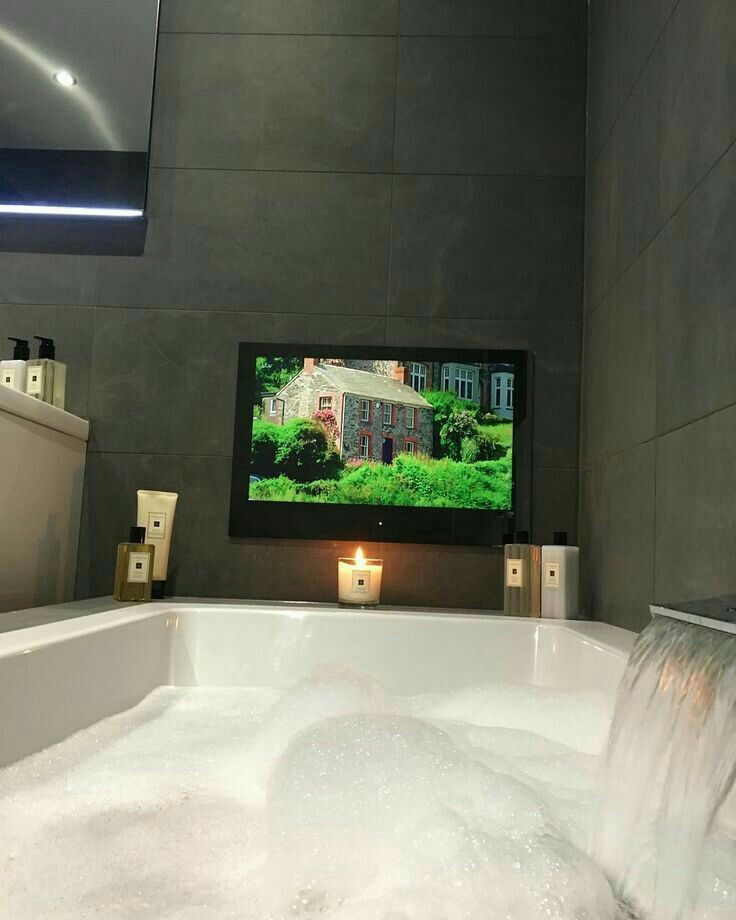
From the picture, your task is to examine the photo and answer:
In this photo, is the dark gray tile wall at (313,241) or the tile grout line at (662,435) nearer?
the tile grout line at (662,435)

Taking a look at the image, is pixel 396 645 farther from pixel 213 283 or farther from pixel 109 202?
pixel 109 202

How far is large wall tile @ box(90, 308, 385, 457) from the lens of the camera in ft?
6.99

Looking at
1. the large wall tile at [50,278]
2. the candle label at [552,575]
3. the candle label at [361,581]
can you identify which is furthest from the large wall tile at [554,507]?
the large wall tile at [50,278]

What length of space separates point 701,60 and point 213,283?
130 cm

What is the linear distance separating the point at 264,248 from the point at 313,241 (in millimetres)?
134

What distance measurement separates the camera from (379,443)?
2098mm

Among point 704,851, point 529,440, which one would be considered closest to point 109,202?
point 529,440

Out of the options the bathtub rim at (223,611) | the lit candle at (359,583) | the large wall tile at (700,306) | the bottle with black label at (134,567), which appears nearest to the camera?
the bathtub rim at (223,611)

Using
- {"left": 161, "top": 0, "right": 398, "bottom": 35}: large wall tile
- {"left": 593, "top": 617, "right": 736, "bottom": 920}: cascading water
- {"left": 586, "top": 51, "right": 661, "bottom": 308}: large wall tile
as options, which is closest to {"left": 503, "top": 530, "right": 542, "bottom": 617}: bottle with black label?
{"left": 586, "top": 51, "right": 661, "bottom": 308}: large wall tile

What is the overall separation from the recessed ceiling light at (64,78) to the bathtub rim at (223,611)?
4.55ft

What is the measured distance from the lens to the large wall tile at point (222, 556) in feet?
6.72

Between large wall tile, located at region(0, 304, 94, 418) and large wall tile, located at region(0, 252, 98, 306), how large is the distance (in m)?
0.04

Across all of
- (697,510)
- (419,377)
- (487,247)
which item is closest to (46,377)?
(419,377)

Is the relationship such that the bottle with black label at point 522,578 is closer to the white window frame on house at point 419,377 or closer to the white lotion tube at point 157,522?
the white window frame on house at point 419,377
